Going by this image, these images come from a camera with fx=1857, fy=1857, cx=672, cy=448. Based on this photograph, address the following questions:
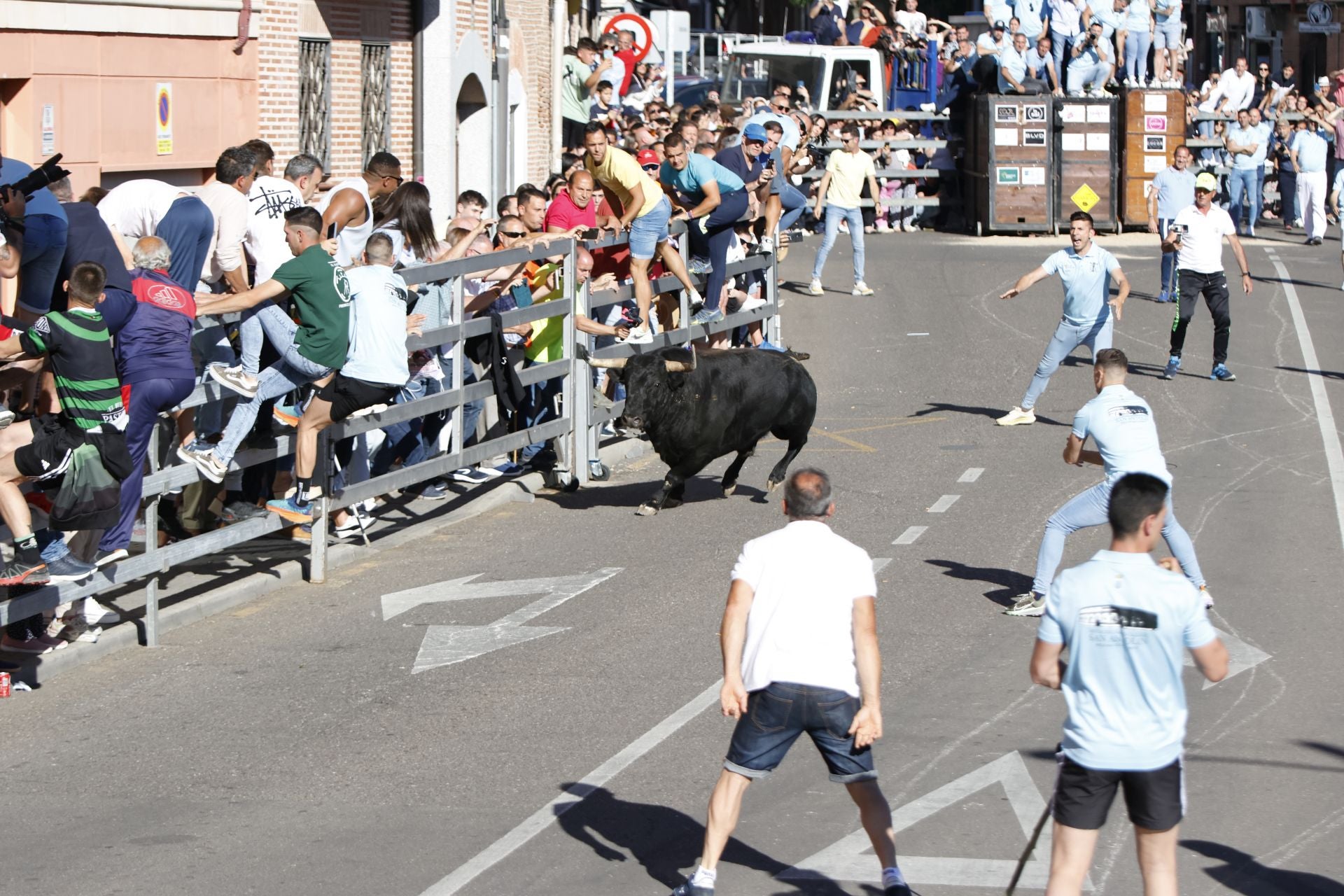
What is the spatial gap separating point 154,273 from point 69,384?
106cm

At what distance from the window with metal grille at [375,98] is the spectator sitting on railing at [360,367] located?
42.7 ft

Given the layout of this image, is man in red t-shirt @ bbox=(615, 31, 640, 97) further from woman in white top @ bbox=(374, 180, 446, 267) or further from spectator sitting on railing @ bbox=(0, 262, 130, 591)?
spectator sitting on railing @ bbox=(0, 262, 130, 591)

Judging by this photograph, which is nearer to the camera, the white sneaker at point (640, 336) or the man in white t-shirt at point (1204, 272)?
the white sneaker at point (640, 336)

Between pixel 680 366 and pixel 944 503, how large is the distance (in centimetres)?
249

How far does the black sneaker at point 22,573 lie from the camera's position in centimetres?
955

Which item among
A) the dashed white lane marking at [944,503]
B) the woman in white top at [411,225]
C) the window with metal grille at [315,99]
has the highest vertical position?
the window with metal grille at [315,99]

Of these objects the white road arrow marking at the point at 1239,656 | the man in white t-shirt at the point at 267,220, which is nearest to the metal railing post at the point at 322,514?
the man in white t-shirt at the point at 267,220

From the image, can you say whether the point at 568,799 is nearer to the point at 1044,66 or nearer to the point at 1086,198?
the point at 1086,198

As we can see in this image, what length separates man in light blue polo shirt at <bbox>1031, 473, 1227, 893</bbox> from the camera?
19.9ft

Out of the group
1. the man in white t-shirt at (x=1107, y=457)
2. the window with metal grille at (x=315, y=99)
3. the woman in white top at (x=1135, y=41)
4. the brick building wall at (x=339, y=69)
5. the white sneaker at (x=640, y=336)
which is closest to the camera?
the man in white t-shirt at (x=1107, y=457)

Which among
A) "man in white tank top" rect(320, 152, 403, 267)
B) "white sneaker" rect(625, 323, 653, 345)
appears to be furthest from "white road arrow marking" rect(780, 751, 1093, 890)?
"white sneaker" rect(625, 323, 653, 345)

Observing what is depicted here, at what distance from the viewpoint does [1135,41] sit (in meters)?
32.2

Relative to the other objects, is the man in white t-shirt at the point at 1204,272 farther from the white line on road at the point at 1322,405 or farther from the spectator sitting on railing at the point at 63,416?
the spectator sitting on railing at the point at 63,416

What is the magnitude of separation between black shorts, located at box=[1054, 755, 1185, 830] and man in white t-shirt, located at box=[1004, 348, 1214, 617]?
13.9 ft
